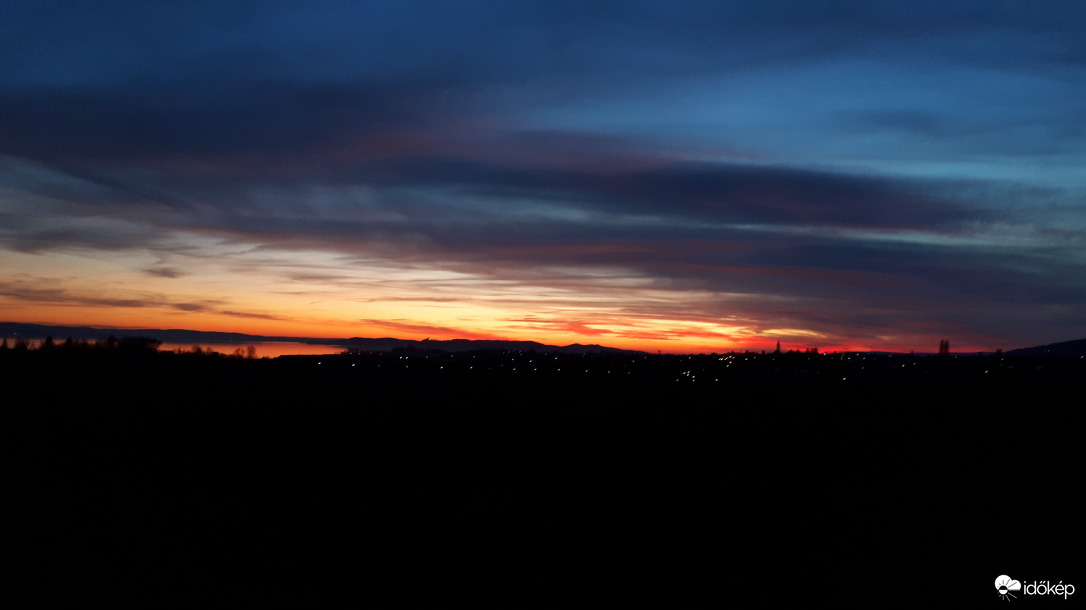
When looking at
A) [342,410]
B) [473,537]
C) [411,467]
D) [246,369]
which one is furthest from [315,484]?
[246,369]

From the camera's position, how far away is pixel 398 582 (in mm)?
14727

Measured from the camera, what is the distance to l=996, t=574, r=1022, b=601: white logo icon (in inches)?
552

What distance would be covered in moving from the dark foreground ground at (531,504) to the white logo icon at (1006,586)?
0.69 feet

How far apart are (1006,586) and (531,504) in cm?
1069

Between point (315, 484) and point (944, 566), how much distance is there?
53.3 feet

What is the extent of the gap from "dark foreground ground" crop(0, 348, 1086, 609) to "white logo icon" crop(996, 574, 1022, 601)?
0.69 feet

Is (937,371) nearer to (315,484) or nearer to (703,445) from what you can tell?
(703,445)
